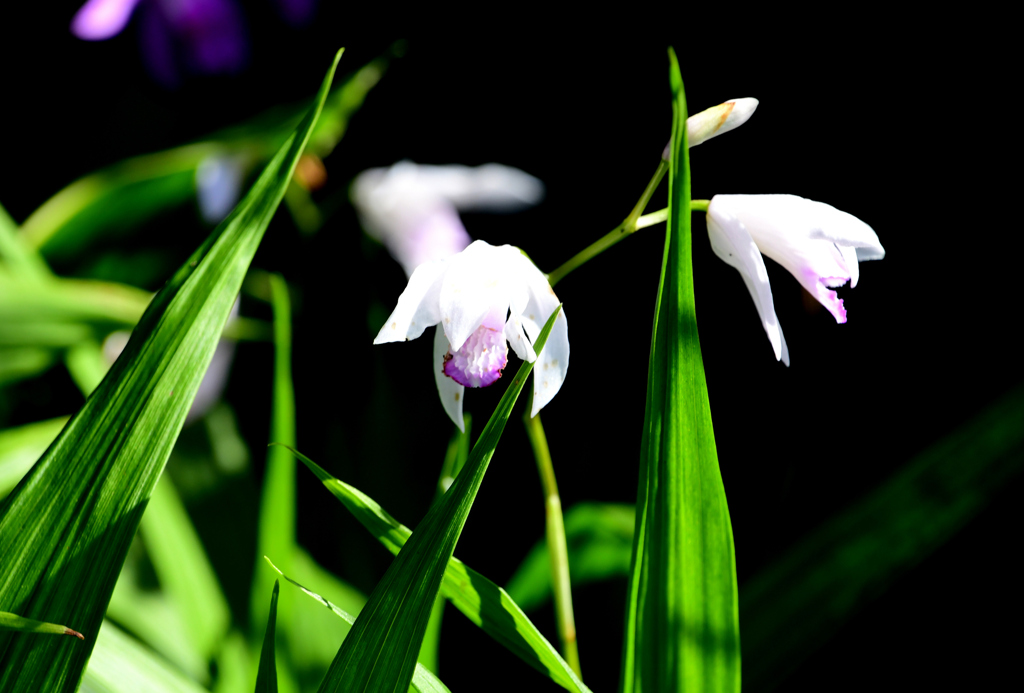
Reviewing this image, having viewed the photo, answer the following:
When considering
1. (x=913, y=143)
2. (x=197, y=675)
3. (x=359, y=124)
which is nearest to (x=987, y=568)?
(x=913, y=143)

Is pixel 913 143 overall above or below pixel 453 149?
below

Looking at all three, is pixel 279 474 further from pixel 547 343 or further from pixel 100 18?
pixel 100 18

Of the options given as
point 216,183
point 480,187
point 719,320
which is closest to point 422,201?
point 480,187

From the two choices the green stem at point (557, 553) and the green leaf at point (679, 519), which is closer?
the green leaf at point (679, 519)

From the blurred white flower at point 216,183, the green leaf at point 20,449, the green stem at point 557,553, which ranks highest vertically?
the blurred white flower at point 216,183

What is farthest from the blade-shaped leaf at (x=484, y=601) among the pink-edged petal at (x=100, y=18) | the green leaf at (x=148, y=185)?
the pink-edged petal at (x=100, y=18)

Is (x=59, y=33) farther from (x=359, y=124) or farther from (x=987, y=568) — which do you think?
(x=987, y=568)

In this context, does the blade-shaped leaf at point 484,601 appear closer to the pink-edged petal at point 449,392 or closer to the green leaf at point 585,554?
the pink-edged petal at point 449,392
